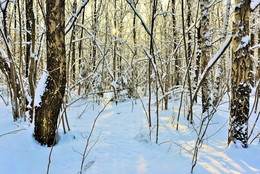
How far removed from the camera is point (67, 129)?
12.9ft

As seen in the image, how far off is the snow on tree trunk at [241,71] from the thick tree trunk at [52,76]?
7.05 feet

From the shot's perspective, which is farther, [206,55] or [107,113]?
[107,113]

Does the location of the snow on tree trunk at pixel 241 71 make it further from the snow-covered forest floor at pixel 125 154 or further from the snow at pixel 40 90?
the snow at pixel 40 90

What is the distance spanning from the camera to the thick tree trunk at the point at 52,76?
3186 millimetres

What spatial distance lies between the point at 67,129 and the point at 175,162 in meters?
1.83

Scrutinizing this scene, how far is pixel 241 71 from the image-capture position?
3.10 m

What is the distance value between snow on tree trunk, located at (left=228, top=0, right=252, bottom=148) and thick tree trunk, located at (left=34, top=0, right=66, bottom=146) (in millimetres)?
2148

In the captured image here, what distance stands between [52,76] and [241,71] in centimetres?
231

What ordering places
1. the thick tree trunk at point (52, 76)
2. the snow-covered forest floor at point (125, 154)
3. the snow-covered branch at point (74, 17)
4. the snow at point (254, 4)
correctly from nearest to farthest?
the snow-covered forest floor at point (125, 154)
the snow at point (254, 4)
the thick tree trunk at point (52, 76)
the snow-covered branch at point (74, 17)

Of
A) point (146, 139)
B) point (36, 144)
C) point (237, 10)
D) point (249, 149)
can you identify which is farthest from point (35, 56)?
point (249, 149)

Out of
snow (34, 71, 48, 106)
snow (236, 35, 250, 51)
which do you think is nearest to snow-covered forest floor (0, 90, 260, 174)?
snow (34, 71, 48, 106)

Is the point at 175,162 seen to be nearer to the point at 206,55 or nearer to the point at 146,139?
the point at 146,139

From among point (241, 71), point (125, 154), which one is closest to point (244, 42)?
point (241, 71)

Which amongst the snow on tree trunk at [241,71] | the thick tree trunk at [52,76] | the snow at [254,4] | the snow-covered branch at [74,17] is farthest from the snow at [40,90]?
the snow at [254,4]
